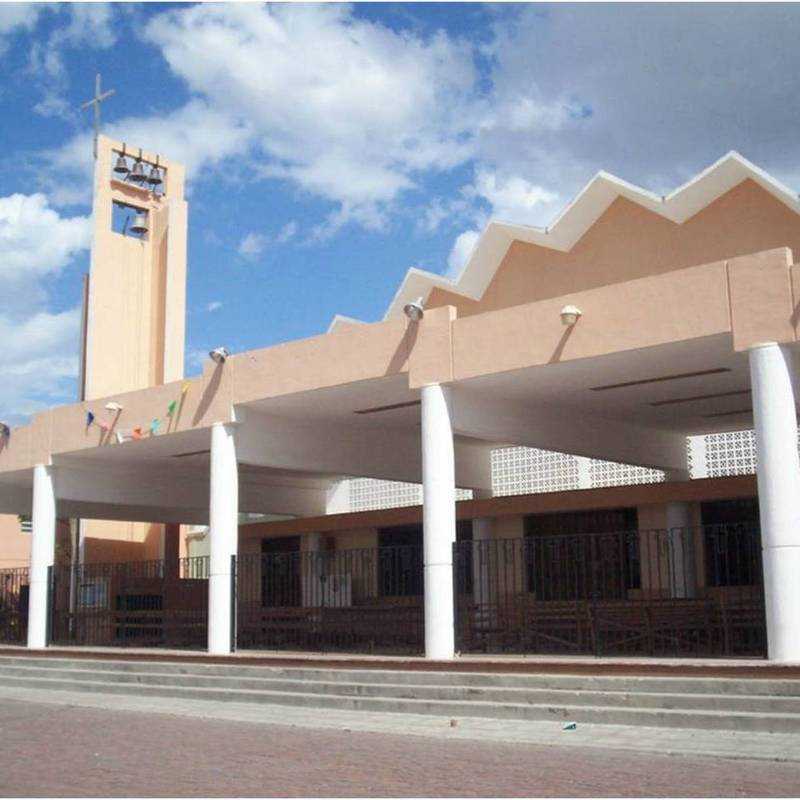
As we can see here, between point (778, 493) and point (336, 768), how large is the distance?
5691 mm

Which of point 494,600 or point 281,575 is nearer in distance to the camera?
point 494,600

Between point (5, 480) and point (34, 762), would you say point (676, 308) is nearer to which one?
point (34, 762)

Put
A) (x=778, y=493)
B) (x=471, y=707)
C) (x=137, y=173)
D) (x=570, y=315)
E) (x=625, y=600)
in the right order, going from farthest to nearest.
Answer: (x=137, y=173) → (x=625, y=600) → (x=570, y=315) → (x=471, y=707) → (x=778, y=493)

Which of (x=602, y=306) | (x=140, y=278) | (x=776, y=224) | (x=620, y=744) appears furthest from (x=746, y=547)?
(x=140, y=278)

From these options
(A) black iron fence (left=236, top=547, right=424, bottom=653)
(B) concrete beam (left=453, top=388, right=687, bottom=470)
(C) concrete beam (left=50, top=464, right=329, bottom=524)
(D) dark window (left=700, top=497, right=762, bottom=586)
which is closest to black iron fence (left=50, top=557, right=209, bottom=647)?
(A) black iron fence (left=236, top=547, right=424, bottom=653)

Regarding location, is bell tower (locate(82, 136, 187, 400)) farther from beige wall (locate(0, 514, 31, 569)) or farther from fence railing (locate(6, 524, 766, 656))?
beige wall (locate(0, 514, 31, 569))

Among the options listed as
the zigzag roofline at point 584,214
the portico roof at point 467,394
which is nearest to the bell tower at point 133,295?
the portico roof at point 467,394

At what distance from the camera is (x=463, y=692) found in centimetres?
1282

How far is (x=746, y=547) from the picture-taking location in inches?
781

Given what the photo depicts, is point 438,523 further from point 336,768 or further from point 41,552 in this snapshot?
point 41,552

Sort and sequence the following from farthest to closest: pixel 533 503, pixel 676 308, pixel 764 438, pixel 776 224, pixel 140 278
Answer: pixel 140 278
pixel 533 503
pixel 776 224
pixel 676 308
pixel 764 438

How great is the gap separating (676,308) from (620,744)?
5133 mm

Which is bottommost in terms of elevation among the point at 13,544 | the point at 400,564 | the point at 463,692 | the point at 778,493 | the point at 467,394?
the point at 463,692

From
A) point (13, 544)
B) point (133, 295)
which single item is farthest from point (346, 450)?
point (13, 544)
